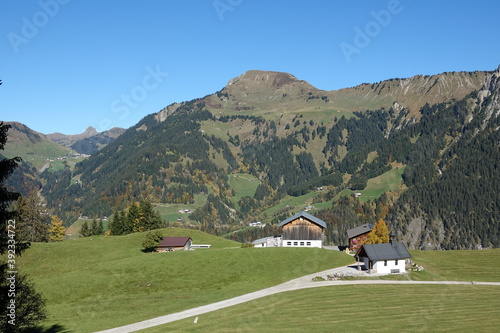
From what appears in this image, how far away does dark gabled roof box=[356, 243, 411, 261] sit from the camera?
250ft

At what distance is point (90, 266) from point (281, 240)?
49.5 metres

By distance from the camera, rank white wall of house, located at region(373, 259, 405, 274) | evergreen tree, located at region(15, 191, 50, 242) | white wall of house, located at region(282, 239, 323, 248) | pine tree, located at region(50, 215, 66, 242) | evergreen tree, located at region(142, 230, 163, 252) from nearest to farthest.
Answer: white wall of house, located at region(373, 259, 405, 274), evergreen tree, located at region(142, 230, 163, 252), white wall of house, located at region(282, 239, 323, 248), evergreen tree, located at region(15, 191, 50, 242), pine tree, located at region(50, 215, 66, 242)

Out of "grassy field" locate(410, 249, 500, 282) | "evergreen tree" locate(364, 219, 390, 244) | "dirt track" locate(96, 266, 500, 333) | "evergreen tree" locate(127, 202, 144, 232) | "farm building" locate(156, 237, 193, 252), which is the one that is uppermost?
"evergreen tree" locate(127, 202, 144, 232)

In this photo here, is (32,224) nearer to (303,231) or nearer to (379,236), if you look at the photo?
(303,231)

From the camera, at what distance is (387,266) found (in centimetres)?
7644

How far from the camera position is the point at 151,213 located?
135 meters

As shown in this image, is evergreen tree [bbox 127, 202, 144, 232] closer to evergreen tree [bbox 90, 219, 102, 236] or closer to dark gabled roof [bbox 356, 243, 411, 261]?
evergreen tree [bbox 90, 219, 102, 236]

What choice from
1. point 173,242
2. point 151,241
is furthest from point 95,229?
point 151,241

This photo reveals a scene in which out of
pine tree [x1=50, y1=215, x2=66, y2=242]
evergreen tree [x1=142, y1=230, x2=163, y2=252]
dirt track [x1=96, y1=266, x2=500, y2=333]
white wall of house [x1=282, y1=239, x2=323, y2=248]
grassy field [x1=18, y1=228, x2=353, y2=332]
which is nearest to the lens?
dirt track [x1=96, y1=266, x2=500, y2=333]

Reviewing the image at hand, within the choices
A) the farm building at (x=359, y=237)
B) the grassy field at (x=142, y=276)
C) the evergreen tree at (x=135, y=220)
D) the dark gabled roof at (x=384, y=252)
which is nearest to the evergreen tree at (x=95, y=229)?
the evergreen tree at (x=135, y=220)

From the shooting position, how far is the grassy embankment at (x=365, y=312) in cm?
4178

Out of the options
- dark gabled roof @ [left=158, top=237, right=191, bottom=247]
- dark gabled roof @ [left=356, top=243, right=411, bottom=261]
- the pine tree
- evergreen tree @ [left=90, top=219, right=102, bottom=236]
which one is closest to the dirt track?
dark gabled roof @ [left=356, top=243, right=411, bottom=261]

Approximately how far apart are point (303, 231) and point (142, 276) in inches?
1867

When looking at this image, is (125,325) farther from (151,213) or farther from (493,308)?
(151,213)
